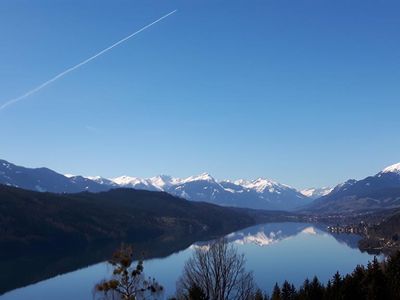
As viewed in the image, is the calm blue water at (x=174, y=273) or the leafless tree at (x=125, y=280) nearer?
the leafless tree at (x=125, y=280)

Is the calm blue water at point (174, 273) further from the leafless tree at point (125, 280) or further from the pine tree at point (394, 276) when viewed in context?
the leafless tree at point (125, 280)

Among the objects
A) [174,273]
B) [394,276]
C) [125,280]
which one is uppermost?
[125,280]

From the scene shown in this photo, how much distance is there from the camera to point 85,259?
649 ft

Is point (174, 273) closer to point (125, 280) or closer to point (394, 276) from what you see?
point (394, 276)

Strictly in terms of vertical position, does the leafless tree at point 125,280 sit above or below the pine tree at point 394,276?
above

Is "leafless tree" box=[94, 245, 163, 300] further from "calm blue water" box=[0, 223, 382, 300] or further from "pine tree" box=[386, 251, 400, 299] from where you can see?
"calm blue water" box=[0, 223, 382, 300]

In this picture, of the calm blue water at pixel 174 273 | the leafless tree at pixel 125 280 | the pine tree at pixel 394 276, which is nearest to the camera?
the leafless tree at pixel 125 280

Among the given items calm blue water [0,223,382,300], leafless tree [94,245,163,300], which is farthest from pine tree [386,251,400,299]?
leafless tree [94,245,163,300]

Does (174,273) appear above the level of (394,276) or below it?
below

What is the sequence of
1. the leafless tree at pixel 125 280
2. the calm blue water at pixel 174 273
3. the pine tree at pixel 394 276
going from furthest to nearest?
1. the calm blue water at pixel 174 273
2. the pine tree at pixel 394 276
3. the leafless tree at pixel 125 280

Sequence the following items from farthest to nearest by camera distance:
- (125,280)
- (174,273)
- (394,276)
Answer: (174,273)
(394,276)
(125,280)

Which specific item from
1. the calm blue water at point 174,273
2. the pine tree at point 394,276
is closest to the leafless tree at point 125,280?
the pine tree at point 394,276

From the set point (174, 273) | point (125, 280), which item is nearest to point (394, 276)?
point (125, 280)

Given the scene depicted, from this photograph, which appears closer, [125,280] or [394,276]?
[125,280]
